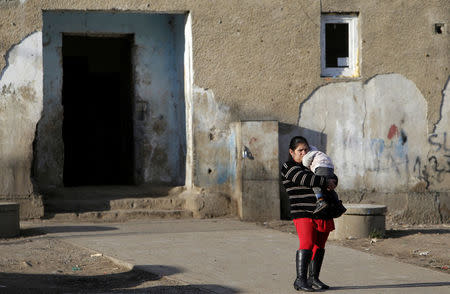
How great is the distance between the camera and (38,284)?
7422 millimetres

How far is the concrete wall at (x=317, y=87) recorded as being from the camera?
12102 mm

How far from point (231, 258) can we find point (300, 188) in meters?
1.96

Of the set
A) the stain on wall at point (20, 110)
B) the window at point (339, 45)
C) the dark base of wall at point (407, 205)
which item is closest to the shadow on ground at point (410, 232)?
the dark base of wall at point (407, 205)

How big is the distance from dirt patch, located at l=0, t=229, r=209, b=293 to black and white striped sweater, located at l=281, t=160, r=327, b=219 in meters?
1.16

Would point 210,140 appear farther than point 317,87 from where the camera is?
No

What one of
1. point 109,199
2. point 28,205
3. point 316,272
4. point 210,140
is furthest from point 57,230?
point 316,272

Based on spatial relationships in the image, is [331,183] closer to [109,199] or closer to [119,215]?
[119,215]

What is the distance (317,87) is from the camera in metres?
12.4

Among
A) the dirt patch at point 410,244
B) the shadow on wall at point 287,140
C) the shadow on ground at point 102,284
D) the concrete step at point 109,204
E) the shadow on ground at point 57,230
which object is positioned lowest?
the shadow on ground at point 102,284

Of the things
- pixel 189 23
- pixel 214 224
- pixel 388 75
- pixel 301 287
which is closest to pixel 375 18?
pixel 388 75

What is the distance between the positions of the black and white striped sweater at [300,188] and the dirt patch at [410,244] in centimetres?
225

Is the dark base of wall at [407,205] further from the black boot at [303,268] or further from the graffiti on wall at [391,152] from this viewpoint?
the black boot at [303,268]

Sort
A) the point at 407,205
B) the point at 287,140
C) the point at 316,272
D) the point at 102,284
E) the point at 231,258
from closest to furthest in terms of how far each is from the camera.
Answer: the point at 316,272 → the point at 102,284 → the point at 231,258 → the point at 287,140 → the point at 407,205

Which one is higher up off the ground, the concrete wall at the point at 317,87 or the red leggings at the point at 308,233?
the concrete wall at the point at 317,87
